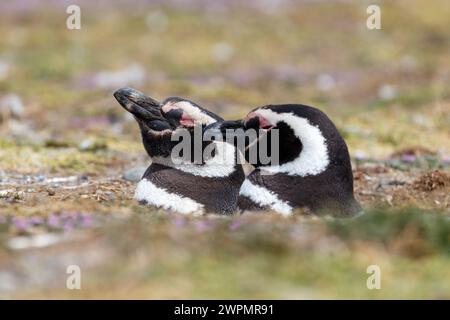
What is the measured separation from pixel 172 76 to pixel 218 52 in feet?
12.0

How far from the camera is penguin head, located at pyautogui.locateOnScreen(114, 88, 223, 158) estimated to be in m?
7.91

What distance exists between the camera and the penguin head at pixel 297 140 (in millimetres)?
7082

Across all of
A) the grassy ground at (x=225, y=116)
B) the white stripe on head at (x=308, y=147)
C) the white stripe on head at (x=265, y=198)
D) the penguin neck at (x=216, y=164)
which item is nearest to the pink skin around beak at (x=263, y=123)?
the white stripe on head at (x=308, y=147)

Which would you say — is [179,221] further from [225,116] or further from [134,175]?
[225,116]

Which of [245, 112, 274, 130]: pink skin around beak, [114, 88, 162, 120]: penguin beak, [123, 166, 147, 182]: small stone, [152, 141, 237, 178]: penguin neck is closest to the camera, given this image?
[245, 112, 274, 130]: pink skin around beak

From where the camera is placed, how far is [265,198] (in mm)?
7188

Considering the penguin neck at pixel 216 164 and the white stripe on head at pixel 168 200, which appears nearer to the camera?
the white stripe on head at pixel 168 200

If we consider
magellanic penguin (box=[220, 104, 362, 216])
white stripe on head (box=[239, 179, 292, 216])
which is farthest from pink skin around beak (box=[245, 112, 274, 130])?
white stripe on head (box=[239, 179, 292, 216])

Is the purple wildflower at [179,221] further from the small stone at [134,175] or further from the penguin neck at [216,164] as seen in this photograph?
the small stone at [134,175]

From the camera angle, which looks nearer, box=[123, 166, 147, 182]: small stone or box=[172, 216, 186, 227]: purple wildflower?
box=[172, 216, 186, 227]: purple wildflower

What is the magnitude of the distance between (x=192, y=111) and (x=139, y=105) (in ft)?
1.86

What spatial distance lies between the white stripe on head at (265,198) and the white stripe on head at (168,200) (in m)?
0.49

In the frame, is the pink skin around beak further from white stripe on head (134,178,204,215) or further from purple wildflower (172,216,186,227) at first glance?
purple wildflower (172,216,186,227)

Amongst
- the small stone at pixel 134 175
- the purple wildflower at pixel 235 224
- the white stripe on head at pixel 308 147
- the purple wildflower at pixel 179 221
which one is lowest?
the purple wildflower at pixel 235 224
